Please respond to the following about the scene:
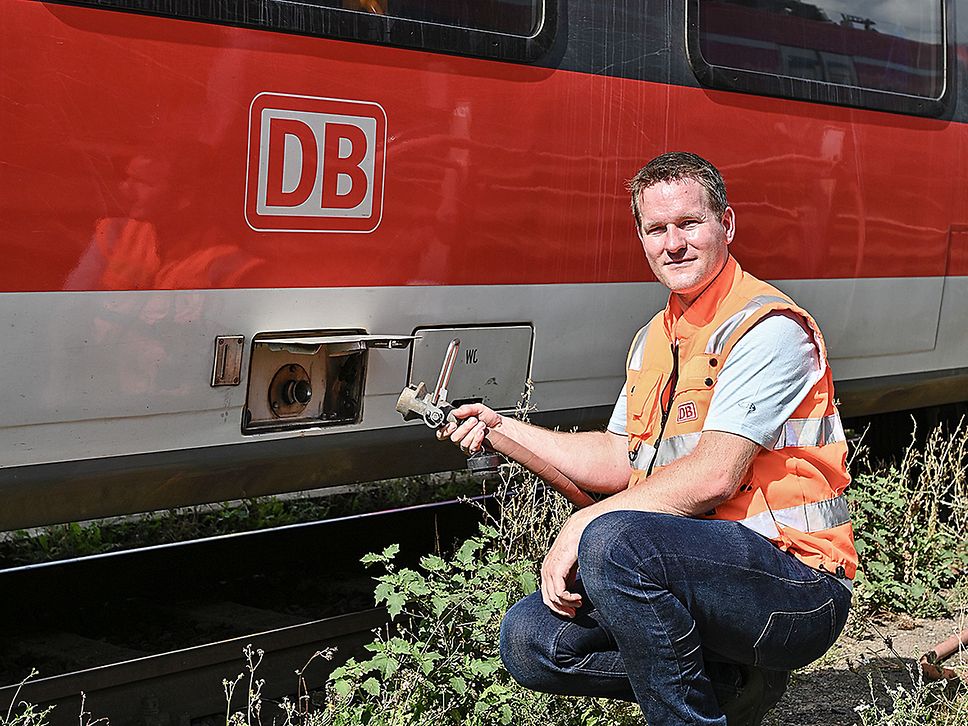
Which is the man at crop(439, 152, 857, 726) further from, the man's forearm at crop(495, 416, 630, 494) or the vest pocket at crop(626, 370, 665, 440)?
the man's forearm at crop(495, 416, 630, 494)

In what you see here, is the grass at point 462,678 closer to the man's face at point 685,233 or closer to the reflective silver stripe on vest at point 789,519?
the reflective silver stripe on vest at point 789,519

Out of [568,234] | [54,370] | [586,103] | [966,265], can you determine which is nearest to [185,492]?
[54,370]

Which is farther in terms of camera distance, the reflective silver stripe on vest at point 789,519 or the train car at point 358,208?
the train car at point 358,208

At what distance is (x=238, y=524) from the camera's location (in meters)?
6.12

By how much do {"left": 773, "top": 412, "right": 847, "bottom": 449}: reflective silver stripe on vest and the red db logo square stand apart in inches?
7.8

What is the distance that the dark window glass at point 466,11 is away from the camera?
12.7 ft

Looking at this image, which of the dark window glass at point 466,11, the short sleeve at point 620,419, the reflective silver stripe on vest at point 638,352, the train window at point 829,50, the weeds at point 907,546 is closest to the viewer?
the reflective silver stripe on vest at point 638,352

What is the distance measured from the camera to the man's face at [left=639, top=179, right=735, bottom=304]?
2.91 m

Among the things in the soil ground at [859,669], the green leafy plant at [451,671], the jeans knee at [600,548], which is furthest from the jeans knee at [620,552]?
the soil ground at [859,669]

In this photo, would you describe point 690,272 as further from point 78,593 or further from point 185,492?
point 78,593

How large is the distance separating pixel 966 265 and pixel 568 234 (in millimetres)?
2389

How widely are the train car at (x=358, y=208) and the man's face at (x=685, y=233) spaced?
121 cm

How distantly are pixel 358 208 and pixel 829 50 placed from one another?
2.36m

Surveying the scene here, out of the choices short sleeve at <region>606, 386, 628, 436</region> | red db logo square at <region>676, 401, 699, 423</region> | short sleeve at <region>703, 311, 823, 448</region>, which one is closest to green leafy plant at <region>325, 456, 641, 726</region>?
short sleeve at <region>606, 386, 628, 436</region>
